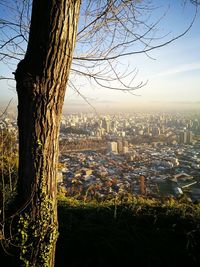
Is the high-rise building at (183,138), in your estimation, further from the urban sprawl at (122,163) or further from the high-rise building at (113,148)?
the high-rise building at (113,148)

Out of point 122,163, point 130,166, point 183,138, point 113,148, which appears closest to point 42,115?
point 130,166

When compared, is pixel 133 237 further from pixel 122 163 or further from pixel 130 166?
pixel 122 163

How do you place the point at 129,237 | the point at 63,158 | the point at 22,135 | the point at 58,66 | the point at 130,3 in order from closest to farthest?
→ 1. the point at 58,66
2. the point at 22,135
3. the point at 130,3
4. the point at 129,237
5. the point at 63,158

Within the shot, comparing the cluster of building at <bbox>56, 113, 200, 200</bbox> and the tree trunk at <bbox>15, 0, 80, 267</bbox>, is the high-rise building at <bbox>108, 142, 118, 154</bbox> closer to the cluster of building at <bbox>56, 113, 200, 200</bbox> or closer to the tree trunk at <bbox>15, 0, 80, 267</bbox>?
the cluster of building at <bbox>56, 113, 200, 200</bbox>

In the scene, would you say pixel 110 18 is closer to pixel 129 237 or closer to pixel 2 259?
pixel 129 237

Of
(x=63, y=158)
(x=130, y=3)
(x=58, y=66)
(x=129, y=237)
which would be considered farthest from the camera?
(x=63, y=158)

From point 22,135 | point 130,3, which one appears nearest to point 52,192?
point 22,135

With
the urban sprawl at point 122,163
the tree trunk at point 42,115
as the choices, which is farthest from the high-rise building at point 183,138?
the tree trunk at point 42,115
